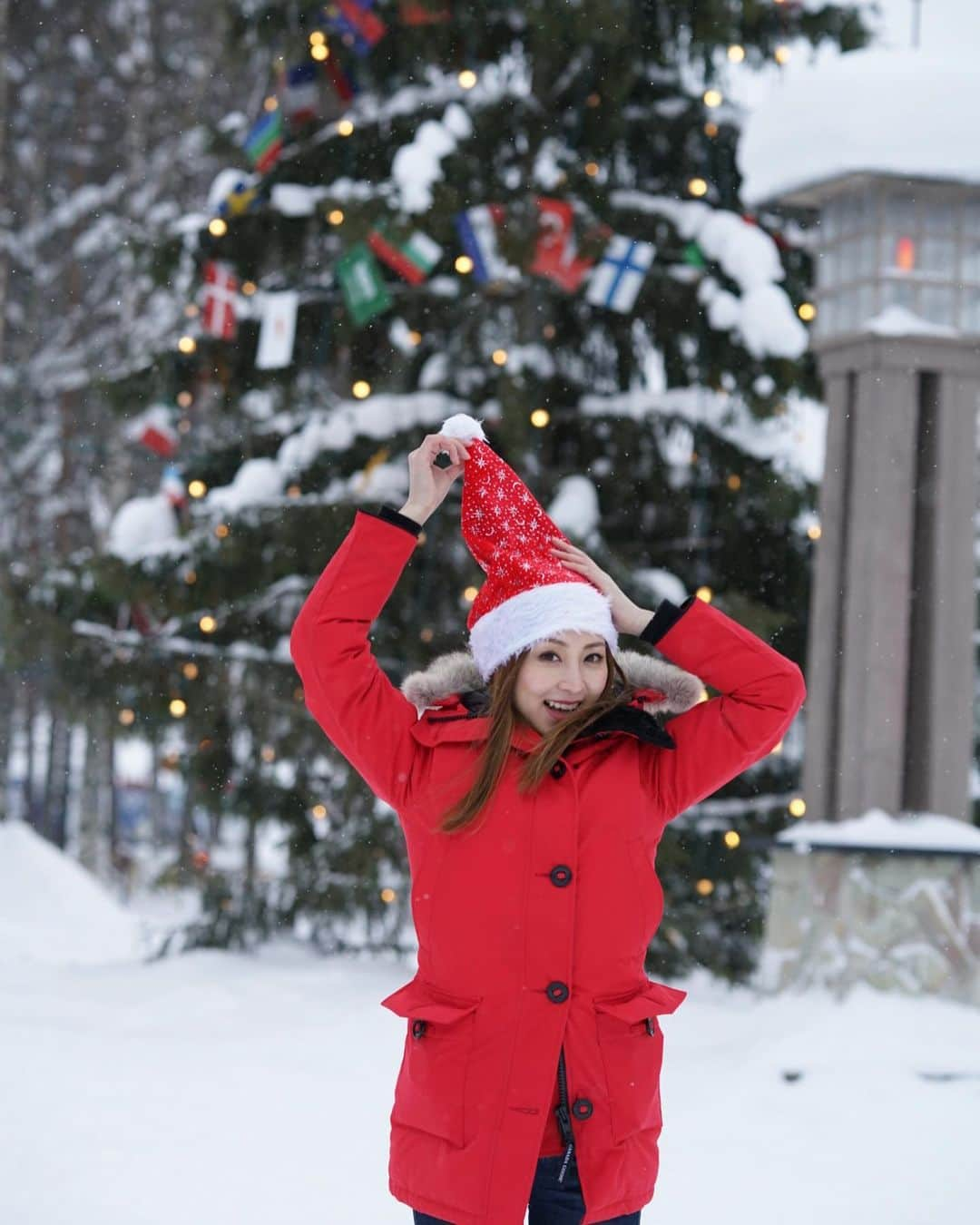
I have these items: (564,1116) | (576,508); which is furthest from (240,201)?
(564,1116)

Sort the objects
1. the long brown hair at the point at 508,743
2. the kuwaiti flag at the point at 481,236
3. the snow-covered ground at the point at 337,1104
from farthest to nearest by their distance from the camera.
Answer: the kuwaiti flag at the point at 481,236
the snow-covered ground at the point at 337,1104
the long brown hair at the point at 508,743

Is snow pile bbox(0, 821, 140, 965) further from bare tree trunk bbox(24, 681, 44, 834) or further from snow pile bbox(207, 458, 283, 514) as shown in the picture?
bare tree trunk bbox(24, 681, 44, 834)

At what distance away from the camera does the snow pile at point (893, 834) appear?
22.2ft

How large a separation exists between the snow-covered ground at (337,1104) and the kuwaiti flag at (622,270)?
11.7ft

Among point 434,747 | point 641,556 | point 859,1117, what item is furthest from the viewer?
point 641,556

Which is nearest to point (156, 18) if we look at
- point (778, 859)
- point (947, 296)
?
point (947, 296)

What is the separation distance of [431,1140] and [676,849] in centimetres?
563

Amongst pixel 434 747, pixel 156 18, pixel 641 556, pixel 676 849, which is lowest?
pixel 676 849

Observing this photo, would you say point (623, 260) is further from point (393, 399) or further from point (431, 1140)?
point (431, 1140)

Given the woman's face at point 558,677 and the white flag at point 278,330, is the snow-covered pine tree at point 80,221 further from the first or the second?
the woman's face at point 558,677

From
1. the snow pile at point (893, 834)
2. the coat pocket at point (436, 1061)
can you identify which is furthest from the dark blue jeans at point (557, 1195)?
the snow pile at point (893, 834)

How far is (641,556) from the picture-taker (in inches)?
349

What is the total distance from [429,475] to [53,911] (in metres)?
9.43

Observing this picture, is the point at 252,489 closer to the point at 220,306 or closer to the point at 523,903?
the point at 220,306
